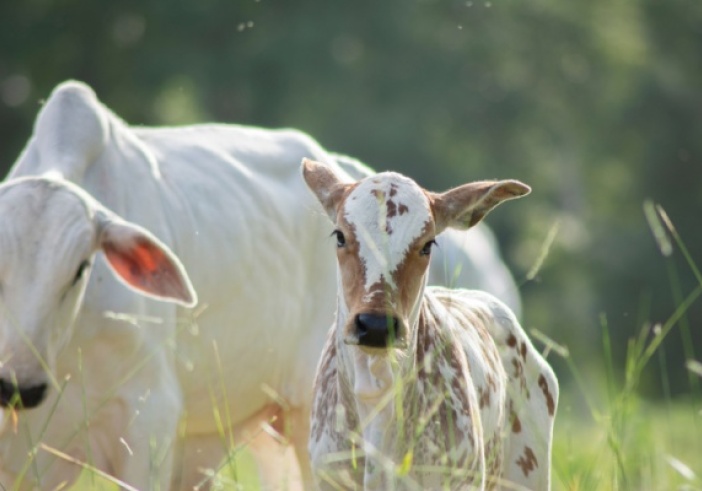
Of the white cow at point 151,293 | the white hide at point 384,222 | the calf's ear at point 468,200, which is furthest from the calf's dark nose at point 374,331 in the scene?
the white cow at point 151,293

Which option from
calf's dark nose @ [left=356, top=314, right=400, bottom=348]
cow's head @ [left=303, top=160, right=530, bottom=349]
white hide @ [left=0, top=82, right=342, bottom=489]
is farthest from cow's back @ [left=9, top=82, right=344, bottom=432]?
calf's dark nose @ [left=356, top=314, right=400, bottom=348]

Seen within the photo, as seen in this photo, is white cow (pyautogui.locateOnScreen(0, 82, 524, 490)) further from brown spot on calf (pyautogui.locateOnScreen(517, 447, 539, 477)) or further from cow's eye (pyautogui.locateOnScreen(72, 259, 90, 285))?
brown spot on calf (pyautogui.locateOnScreen(517, 447, 539, 477))

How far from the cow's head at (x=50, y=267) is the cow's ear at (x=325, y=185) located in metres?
1.01

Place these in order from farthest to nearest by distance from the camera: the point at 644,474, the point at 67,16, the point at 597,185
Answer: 1. the point at 597,185
2. the point at 67,16
3. the point at 644,474

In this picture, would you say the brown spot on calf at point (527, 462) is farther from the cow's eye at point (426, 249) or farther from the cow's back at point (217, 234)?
the cow's back at point (217, 234)

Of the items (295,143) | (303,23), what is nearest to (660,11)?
(303,23)

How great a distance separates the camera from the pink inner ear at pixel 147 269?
789 centimetres

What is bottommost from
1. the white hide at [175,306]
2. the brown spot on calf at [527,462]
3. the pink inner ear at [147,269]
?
the white hide at [175,306]

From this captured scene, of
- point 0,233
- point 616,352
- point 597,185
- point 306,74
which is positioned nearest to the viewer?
point 0,233

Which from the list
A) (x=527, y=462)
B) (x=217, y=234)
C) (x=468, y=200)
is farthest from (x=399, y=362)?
(x=217, y=234)

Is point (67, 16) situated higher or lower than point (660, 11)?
higher

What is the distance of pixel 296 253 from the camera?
9.65 m

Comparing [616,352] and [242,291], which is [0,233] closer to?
[242,291]

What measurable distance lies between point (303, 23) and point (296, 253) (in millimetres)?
28628
